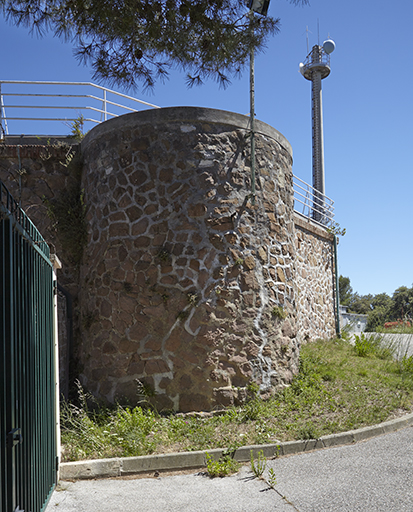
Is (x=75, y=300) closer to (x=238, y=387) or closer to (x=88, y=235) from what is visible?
(x=88, y=235)

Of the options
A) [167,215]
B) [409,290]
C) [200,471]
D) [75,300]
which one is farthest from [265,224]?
[409,290]

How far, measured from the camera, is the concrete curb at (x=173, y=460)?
550 cm

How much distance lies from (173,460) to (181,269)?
2922 mm

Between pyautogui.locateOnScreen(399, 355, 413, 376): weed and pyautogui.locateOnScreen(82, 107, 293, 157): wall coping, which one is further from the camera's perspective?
pyautogui.locateOnScreen(399, 355, 413, 376): weed

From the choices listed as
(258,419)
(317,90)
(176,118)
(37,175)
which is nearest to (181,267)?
(176,118)

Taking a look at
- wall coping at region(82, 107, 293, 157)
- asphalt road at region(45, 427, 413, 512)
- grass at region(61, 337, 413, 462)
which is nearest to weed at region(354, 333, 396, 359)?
grass at region(61, 337, 413, 462)

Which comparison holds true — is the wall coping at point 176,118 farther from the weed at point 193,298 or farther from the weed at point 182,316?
the weed at point 182,316

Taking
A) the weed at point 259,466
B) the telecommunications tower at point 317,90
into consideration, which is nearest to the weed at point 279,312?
the weed at point 259,466

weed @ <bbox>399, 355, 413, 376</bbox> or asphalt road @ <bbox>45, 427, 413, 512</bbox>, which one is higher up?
weed @ <bbox>399, 355, 413, 376</bbox>

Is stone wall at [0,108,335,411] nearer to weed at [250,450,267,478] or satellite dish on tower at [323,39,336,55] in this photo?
Result: weed at [250,450,267,478]

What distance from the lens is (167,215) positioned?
25.4ft

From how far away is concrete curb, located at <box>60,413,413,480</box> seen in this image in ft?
18.0

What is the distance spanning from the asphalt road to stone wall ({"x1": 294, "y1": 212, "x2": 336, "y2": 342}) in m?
6.23

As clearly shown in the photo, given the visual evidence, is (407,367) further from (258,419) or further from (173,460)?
(173,460)
